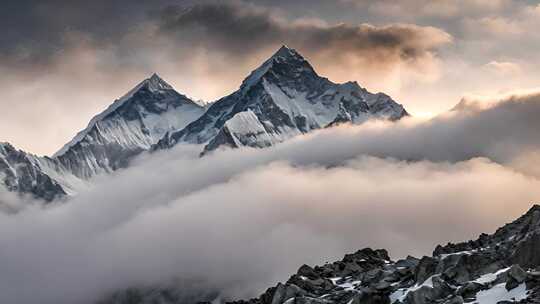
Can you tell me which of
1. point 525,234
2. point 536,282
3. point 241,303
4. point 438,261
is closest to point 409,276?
point 438,261

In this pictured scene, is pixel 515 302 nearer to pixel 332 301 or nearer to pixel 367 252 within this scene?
pixel 332 301

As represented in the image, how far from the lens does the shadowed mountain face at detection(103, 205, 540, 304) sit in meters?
116

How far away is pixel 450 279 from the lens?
13188 centimetres

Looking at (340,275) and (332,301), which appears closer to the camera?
(332,301)

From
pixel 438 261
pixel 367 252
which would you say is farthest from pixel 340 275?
pixel 438 261

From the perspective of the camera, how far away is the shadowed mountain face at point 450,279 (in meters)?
116

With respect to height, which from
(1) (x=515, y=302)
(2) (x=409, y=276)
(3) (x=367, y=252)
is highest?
(3) (x=367, y=252)

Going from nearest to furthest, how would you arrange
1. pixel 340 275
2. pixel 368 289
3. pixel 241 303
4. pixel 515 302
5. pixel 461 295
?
1. pixel 515 302
2. pixel 461 295
3. pixel 368 289
4. pixel 340 275
5. pixel 241 303

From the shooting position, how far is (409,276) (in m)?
143

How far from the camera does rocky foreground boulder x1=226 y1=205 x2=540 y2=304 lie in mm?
116188

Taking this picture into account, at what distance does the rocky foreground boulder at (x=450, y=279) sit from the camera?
116 meters

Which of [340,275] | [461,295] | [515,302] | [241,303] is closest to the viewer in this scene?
[515,302]

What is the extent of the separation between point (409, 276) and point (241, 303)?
161 ft

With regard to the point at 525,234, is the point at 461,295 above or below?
below
